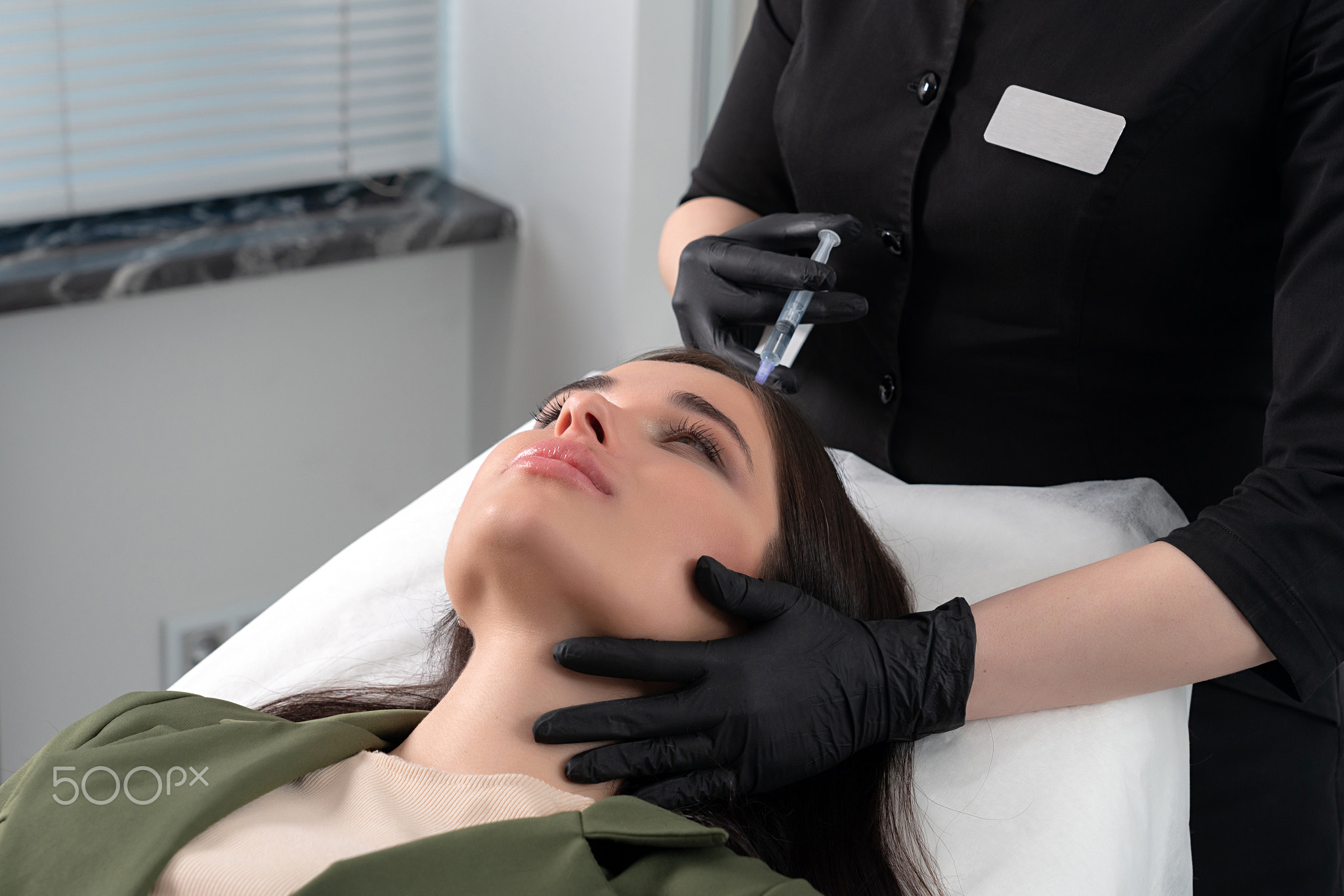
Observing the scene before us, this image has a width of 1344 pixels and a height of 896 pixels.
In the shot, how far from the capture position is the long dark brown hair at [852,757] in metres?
1.00

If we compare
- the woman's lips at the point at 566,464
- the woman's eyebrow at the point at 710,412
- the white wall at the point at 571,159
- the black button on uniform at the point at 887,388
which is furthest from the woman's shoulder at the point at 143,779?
the white wall at the point at 571,159

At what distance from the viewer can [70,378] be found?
1.93 m

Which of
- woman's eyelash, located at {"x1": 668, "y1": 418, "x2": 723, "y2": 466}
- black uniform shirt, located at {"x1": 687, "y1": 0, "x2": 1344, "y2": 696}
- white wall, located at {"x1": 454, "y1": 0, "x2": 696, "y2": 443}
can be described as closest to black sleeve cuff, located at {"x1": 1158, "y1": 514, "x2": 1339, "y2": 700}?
black uniform shirt, located at {"x1": 687, "y1": 0, "x2": 1344, "y2": 696}

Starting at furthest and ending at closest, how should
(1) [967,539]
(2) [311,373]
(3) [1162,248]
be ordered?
(2) [311,373]
(1) [967,539]
(3) [1162,248]

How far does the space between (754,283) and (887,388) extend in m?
0.19

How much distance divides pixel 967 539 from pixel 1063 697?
0.79 ft

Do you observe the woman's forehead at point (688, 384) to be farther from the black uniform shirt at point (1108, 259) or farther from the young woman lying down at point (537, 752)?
the black uniform shirt at point (1108, 259)

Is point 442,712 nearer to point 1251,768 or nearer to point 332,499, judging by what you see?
point 1251,768

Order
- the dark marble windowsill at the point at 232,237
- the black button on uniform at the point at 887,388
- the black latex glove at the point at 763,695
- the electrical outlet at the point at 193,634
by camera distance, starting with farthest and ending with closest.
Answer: the electrical outlet at the point at 193,634 < the dark marble windowsill at the point at 232,237 < the black button on uniform at the point at 887,388 < the black latex glove at the point at 763,695

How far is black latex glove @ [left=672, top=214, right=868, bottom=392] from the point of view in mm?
1222

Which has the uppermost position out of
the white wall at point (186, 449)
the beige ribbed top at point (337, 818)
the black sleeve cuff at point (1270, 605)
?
the black sleeve cuff at point (1270, 605)

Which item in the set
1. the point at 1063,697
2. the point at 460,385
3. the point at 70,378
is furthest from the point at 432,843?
the point at 460,385

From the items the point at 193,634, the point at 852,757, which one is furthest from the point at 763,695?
the point at 193,634

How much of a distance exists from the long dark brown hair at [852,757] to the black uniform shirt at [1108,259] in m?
0.20
